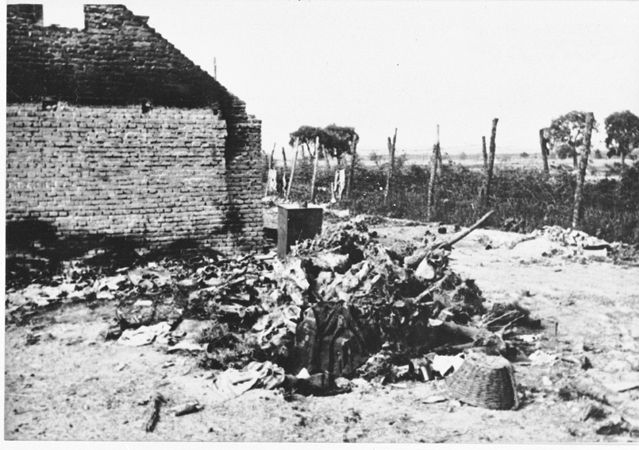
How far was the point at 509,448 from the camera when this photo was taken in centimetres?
441

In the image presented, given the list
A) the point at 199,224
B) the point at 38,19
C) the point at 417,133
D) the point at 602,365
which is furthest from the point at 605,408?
the point at 417,133

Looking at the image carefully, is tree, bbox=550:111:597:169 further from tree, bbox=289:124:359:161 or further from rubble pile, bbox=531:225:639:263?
rubble pile, bbox=531:225:639:263

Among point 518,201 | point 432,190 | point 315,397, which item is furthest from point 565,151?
point 315,397

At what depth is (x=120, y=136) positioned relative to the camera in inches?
344

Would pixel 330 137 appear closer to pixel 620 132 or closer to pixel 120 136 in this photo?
pixel 620 132

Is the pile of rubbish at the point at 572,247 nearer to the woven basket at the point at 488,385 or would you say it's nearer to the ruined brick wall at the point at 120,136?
the ruined brick wall at the point at 120,136

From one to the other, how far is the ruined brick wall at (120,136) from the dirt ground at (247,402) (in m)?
2.42

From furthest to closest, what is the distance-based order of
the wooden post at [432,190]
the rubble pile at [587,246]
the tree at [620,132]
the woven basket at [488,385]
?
the tree at [620,132] < the wooden post at [432,190] < the rubble pile at [587,246] < the woven basket at [488,385]

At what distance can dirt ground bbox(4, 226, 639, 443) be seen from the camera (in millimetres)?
4520

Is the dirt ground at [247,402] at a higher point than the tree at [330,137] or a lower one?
lower

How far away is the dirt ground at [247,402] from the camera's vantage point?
4.52 metres

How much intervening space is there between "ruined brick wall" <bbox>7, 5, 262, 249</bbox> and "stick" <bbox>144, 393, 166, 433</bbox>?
15.3 feet

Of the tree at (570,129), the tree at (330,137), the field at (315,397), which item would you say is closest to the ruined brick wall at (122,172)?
the field at (315,397)

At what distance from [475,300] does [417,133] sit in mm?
132685
